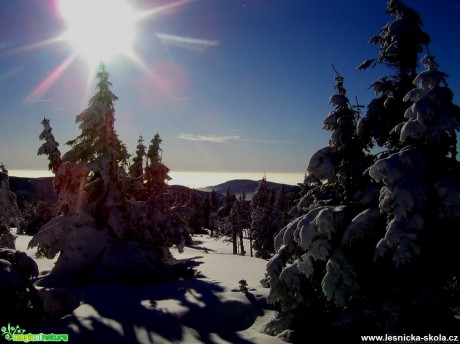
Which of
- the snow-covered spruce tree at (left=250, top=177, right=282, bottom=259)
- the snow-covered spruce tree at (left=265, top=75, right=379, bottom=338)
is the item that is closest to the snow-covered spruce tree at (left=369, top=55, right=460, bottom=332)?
the snow-covered spruce tree at (left=265, top=75, right=379, bottom=338)

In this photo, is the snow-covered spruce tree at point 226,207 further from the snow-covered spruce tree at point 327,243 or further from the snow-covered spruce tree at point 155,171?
the snow-covered spruce tree at point 327,243

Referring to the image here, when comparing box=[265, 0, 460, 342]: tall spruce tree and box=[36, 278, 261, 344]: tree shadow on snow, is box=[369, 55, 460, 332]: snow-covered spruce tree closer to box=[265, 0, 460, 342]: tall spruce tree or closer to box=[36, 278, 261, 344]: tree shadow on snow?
box=[265, 0, 460, 342]: tall spruce tree

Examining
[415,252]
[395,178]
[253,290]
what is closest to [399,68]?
[395,178]

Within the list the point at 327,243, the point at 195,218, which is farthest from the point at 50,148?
the point at 195,218

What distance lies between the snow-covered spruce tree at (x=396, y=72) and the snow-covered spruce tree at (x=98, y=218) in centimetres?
1694

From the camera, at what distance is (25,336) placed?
40.4 feet

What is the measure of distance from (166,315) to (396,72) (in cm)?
1322

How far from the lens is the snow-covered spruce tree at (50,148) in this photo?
3366 cm

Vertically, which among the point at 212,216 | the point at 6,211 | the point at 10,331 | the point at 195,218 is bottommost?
the point at 10,331

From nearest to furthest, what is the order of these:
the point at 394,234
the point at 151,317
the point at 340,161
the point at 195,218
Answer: the point at 394,234 < the point at 340,161 < the point at 151,317 < the point at 195,218

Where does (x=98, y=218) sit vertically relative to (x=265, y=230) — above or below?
above

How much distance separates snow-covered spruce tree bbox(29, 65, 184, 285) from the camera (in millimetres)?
23266

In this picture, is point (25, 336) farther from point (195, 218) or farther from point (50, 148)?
point (195, 218)

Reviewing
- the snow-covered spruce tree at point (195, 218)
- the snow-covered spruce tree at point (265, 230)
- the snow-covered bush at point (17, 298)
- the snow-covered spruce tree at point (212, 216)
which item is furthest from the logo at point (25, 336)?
the snow-covered spruce tree at point (212, 216)
